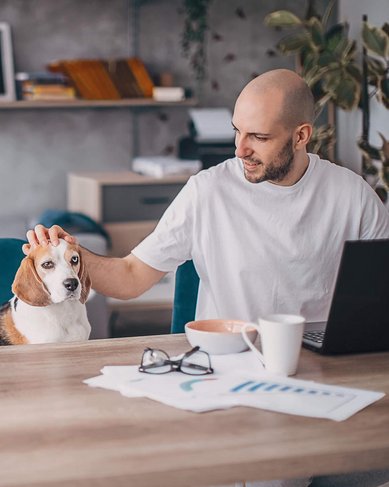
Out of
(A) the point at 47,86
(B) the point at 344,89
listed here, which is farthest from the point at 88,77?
(B) the point at 344,89

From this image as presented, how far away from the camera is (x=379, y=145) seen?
438 centimetres

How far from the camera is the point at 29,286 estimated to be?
212 cm

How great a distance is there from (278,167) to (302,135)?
0.39 ft

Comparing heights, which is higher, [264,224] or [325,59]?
[325,59]

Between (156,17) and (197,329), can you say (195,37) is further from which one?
(197,329)

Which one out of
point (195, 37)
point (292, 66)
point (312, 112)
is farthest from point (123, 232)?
point (312, 112)

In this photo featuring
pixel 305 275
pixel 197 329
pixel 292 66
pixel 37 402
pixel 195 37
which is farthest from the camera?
pixel 292 66

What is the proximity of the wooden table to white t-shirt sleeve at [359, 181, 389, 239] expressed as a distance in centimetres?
74

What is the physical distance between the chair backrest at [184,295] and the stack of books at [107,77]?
2.63 metres

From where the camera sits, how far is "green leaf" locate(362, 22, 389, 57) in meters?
3.78

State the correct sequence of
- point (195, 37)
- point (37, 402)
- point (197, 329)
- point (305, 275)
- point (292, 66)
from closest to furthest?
1. point (37, 402)
2. point (197, 329)
3. point (305, 275)
4. point (195, 37)
5. point (292, 66)

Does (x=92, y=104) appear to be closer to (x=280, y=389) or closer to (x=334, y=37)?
(x=334, y=37)

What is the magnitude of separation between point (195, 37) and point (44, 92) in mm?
881

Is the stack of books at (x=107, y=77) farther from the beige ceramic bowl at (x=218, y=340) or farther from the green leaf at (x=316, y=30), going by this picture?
the beige ceramic bowl at (x=218, y=340)
